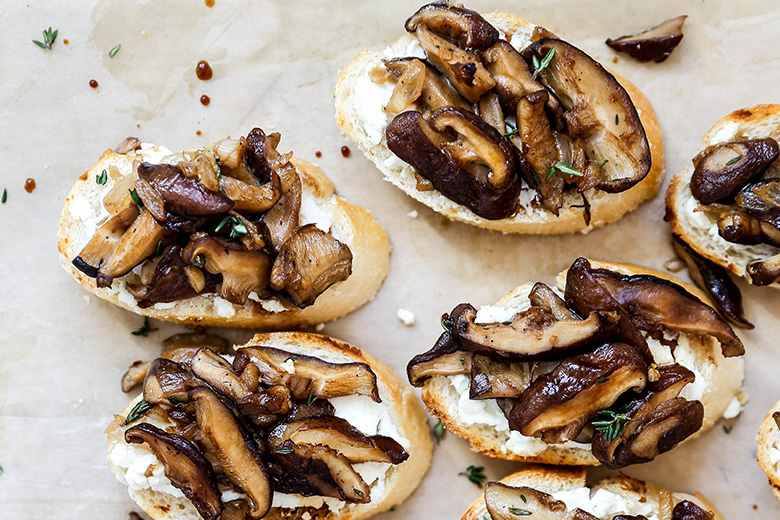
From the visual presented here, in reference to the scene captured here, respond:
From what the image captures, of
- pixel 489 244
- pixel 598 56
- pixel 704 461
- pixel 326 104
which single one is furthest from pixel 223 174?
pixel 704 461

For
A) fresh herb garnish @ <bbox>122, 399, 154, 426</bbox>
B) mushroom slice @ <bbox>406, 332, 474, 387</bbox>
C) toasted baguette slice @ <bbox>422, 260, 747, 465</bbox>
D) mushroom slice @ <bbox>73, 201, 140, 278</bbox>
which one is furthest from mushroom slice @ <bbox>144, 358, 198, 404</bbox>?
toasted baguette slice @ <bbox>422, 260, 747, 465</bbox>

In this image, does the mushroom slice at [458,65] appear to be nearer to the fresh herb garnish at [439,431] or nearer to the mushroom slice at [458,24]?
the mushroom slice at [458,24]

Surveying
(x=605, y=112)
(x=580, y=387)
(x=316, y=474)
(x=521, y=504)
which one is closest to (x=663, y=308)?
(x=580, y=387)

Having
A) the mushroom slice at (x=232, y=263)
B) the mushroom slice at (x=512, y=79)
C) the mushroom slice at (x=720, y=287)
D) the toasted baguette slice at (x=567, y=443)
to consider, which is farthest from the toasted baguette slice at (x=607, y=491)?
the mushroom slice at (x=512, y=79)

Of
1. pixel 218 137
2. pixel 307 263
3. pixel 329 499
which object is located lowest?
pixel 329 499

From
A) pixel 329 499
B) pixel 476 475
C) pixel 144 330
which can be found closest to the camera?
pixel 329 499

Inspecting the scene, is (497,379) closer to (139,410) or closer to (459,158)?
(459,158)

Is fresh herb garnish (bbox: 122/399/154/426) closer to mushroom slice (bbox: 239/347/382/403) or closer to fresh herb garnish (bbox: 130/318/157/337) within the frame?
mushroom slice (bbox: 239/347/382/403)

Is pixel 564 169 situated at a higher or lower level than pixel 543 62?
lower

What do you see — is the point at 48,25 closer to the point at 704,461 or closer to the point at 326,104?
the point at 326,104
